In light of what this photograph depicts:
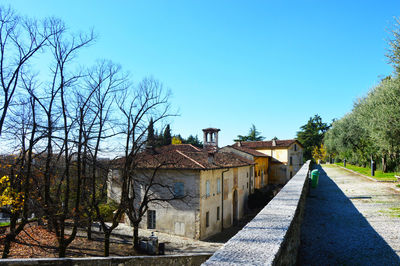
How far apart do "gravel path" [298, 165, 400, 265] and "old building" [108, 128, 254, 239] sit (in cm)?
1109

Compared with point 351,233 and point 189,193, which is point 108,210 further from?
point 351,233

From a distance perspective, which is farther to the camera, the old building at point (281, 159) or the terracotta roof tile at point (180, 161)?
the old building at point (281, 159)

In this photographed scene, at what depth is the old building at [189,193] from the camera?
20.7 meters

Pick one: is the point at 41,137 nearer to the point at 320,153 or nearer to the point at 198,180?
the point at 198,180

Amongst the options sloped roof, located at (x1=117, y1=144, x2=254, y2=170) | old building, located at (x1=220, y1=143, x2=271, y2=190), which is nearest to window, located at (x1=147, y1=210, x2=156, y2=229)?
sloped roof, located at (x1=117, y1=144, x2=254, y2=170)

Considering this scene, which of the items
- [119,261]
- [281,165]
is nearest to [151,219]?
[119,261]

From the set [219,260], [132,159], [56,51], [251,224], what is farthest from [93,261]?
[132,159]

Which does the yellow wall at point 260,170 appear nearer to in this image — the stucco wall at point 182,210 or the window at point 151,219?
the stucco wall at point 182,210

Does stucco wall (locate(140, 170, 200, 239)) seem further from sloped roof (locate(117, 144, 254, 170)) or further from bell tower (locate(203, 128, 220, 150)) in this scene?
bell tower (locate(203, 128, 220, 150))

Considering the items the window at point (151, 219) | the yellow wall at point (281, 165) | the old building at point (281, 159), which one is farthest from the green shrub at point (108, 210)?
the yellow wall at point (281, 165)

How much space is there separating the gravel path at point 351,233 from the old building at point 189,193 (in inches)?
437

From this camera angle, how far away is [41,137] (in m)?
11.0

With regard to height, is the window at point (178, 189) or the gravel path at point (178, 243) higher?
the window at point (178, 189)

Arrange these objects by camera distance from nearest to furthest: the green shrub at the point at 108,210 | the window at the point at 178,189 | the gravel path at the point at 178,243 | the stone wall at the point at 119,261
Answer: the stone wall at the point at 119,261
the gravel path at the point at 178,243
the window at the point at 178,189
the green shrub at the point at 108,210
